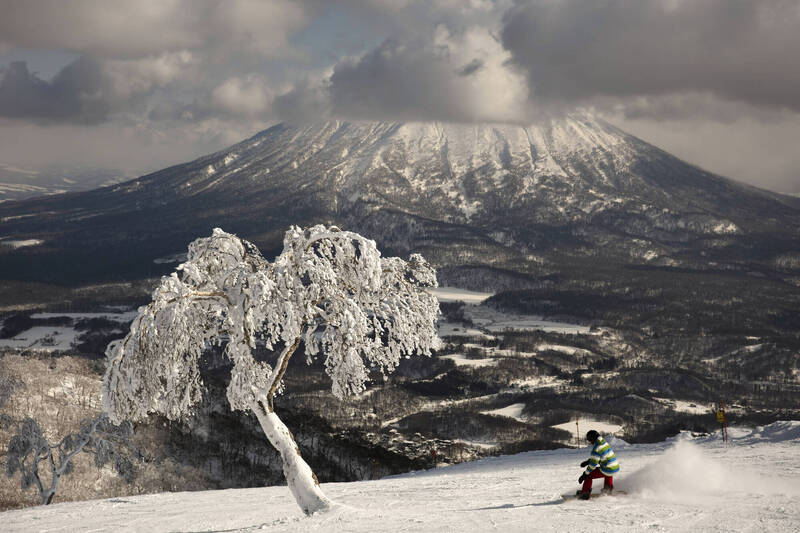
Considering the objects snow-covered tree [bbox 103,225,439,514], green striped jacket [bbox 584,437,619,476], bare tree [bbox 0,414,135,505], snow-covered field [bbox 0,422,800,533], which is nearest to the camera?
snow-covered field [bbox 0,422,800,533]

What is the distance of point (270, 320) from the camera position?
2142cm

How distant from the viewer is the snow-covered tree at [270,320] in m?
20.5

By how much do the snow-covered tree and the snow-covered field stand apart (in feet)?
12.0

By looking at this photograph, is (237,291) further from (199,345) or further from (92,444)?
(92,444)

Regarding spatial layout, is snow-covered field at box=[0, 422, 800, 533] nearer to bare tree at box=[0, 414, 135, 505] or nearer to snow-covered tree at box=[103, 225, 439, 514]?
snow-covered tree at box=[103, 225, 439, 514]

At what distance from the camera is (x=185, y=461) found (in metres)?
121

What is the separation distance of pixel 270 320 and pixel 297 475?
18.2ft

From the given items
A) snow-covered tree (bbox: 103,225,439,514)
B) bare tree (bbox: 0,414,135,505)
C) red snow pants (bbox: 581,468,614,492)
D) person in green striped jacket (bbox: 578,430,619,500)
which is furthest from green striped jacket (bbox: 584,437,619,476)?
bare tree (bbox: 0,414,135,505)

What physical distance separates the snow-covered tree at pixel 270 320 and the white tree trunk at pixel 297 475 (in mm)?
→ 34

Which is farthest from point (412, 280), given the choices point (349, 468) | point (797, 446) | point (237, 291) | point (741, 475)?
point (349, 468)

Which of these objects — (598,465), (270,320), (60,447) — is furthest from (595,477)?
(60,447)

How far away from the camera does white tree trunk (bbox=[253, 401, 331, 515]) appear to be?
22.6 metres

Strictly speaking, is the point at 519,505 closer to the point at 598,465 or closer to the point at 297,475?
the point at 598,465

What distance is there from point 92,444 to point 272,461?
75.4 metres
